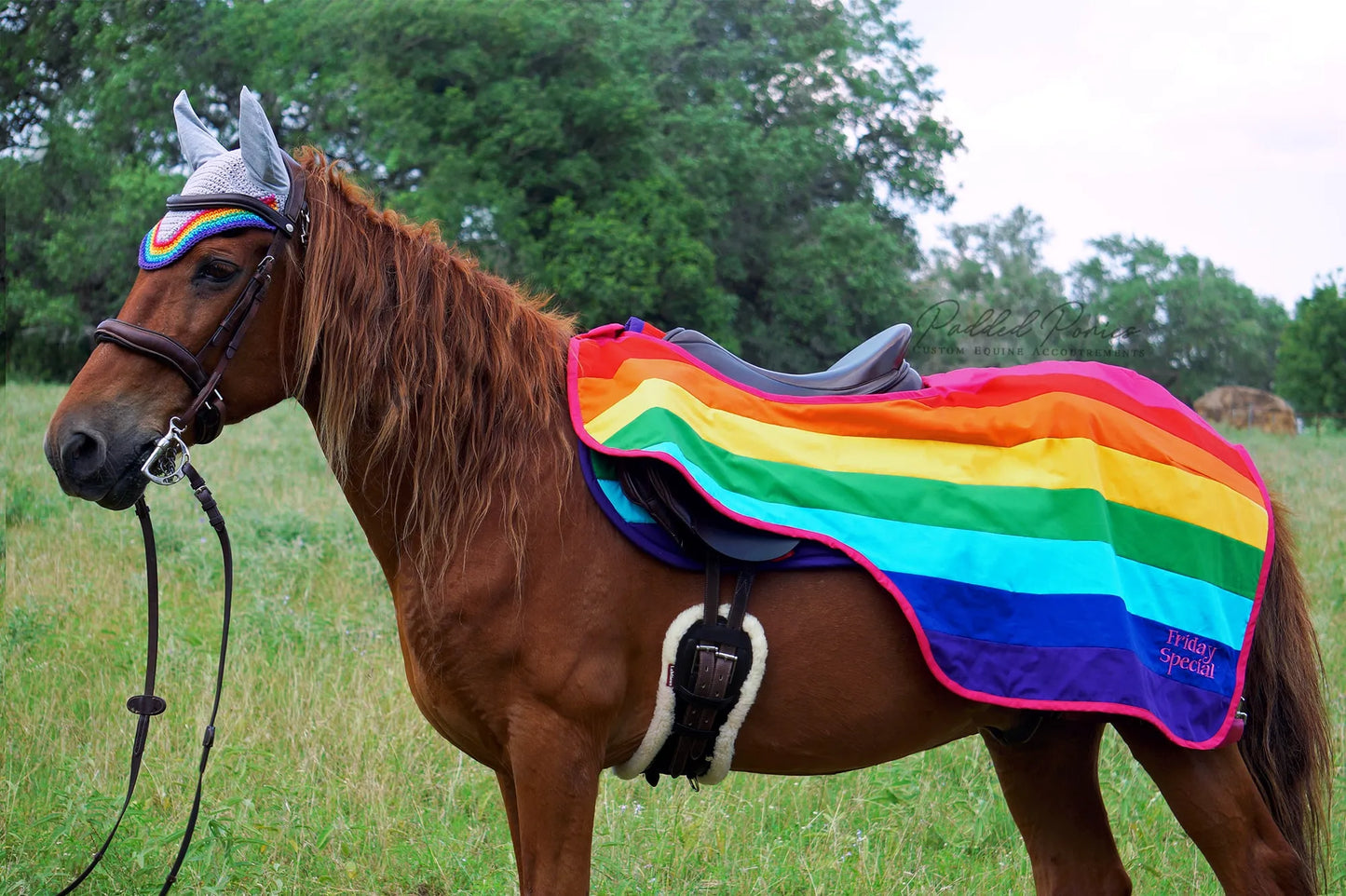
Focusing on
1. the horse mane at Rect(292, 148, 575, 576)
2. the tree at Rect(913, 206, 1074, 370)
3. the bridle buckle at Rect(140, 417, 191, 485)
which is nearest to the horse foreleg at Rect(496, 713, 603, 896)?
the horse mane at Rect(292, 148, 575, 576)

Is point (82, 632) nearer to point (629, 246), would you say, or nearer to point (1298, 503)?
point (1298, 503)

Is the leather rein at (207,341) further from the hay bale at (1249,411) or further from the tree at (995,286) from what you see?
the hay bale at (1249,411)

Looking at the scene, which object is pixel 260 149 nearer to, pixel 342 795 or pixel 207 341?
pixel 207 341

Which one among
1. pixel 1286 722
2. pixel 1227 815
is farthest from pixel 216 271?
pixel 1286 722

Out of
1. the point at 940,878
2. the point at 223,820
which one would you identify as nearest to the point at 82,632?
the point at 223,820

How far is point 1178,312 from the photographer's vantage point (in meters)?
42.6

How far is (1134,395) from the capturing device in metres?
2.54

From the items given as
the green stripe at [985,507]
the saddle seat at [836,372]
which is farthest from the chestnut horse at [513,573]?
the saddle seat at [836,372]

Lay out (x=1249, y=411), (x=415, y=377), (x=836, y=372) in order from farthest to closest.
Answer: (x=1249, y=411) < (x=836, y=372) < (x=415, y=377)

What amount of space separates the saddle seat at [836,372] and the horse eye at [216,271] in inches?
41.2

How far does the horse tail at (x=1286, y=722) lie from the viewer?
243cm

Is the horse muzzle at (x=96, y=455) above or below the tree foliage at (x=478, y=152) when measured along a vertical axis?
below

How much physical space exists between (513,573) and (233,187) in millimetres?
1025

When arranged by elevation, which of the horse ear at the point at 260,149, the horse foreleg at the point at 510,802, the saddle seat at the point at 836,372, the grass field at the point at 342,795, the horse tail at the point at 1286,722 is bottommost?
the grass field at the point at 342,795
